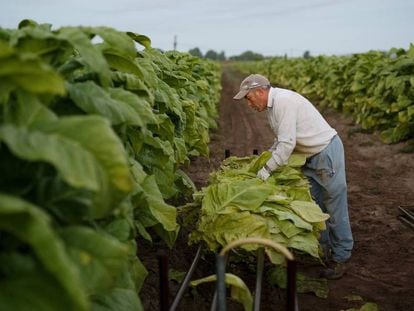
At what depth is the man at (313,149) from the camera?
4746mm

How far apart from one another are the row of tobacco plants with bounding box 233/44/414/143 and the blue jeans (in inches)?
211

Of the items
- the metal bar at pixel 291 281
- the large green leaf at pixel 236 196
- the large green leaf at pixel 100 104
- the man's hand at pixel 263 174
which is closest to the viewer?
the large green leaf at pixel 100 104

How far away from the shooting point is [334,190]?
5.02 metres

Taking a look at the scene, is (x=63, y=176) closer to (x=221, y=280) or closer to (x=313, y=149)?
(x=221, y=280)

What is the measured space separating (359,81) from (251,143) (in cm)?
361

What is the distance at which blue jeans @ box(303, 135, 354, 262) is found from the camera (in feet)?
16.4

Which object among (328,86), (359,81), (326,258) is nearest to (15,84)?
(326,258)

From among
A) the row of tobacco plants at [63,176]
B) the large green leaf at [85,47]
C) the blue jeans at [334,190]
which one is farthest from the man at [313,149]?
the large green leaf at [85,47]

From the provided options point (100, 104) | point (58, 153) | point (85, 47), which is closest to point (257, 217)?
point (100, 104)

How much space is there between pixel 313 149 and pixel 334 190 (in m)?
0.46

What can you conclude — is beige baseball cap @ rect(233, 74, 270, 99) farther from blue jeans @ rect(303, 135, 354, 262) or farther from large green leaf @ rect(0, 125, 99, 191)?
large green leaf @ rect(0, 125, 99, 191)

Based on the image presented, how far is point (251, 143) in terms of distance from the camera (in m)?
12.0

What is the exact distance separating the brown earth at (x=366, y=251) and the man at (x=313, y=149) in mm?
313

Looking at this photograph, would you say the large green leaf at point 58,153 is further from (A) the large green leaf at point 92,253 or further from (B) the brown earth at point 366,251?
(B) the brown earth at point 366,251
